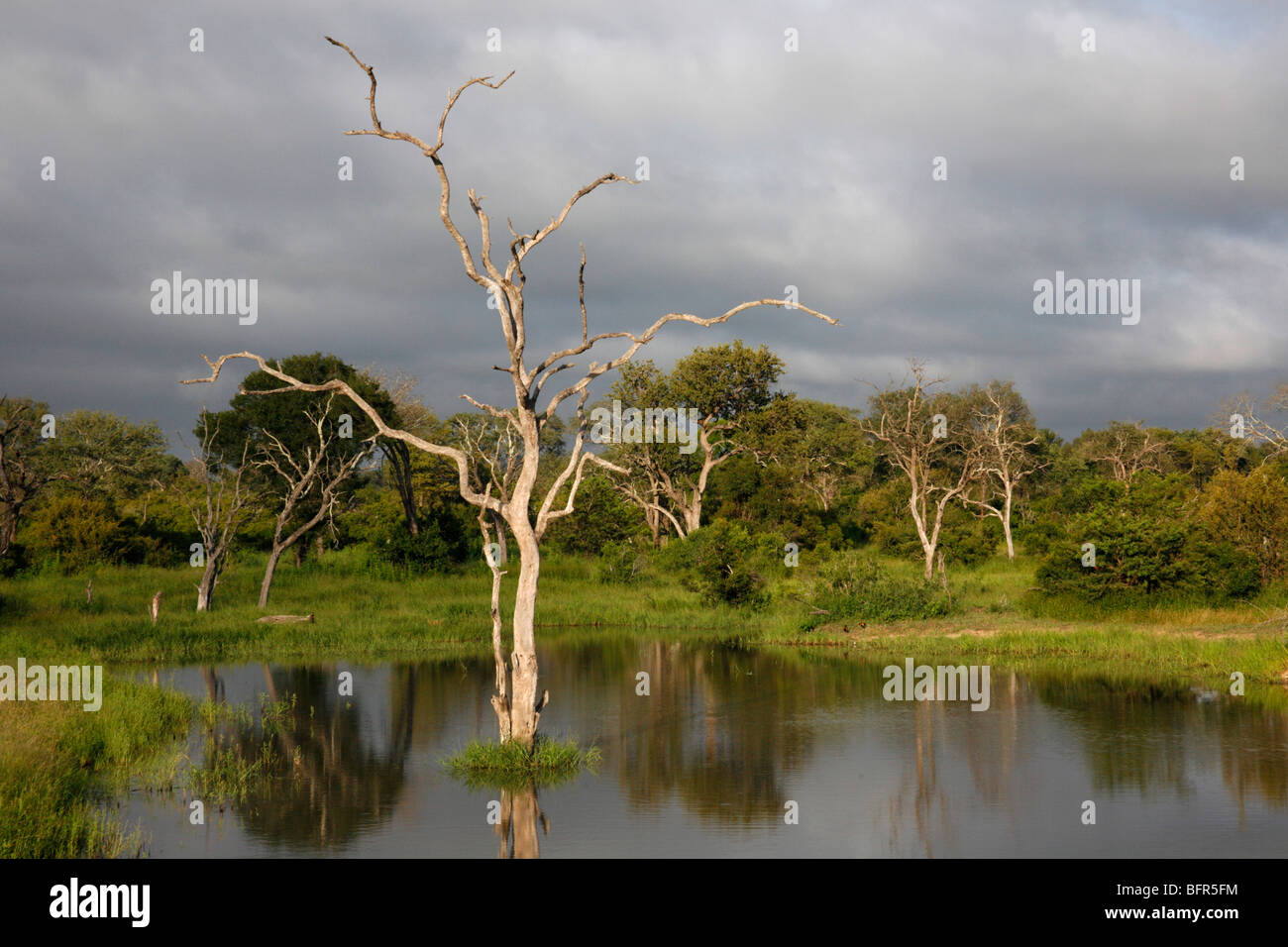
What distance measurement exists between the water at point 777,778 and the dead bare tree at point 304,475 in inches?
472

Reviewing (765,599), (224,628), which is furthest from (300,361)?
(765,599)

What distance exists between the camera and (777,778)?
15.8 m

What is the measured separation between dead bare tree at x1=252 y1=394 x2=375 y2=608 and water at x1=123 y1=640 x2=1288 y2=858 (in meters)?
12.0

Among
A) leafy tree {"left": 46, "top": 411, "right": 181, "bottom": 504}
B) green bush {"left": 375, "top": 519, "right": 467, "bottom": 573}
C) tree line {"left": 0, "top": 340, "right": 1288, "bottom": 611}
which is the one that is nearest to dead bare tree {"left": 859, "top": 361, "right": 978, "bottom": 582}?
tree line {"left": 0, "top": 340, "right": 1288, "bottom": 611}

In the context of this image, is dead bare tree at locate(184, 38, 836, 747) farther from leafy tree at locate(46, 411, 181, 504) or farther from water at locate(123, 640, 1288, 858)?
leafy tree at locate(46, 411, 181, 504)

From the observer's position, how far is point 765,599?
35938 millimetres

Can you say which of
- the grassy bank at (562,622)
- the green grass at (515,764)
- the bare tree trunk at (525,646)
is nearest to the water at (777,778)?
the green grass at (515,764)

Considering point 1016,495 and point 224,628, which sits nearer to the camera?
point 224,628

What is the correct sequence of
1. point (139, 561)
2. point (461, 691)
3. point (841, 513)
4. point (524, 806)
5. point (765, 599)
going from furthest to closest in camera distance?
point (841, 513), point (139, 561), point (765, 599), point (461, 691), point (524, 806)

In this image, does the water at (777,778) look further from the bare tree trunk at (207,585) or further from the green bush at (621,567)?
the green bush at (621,567)

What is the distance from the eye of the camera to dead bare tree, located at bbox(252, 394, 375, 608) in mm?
35656
